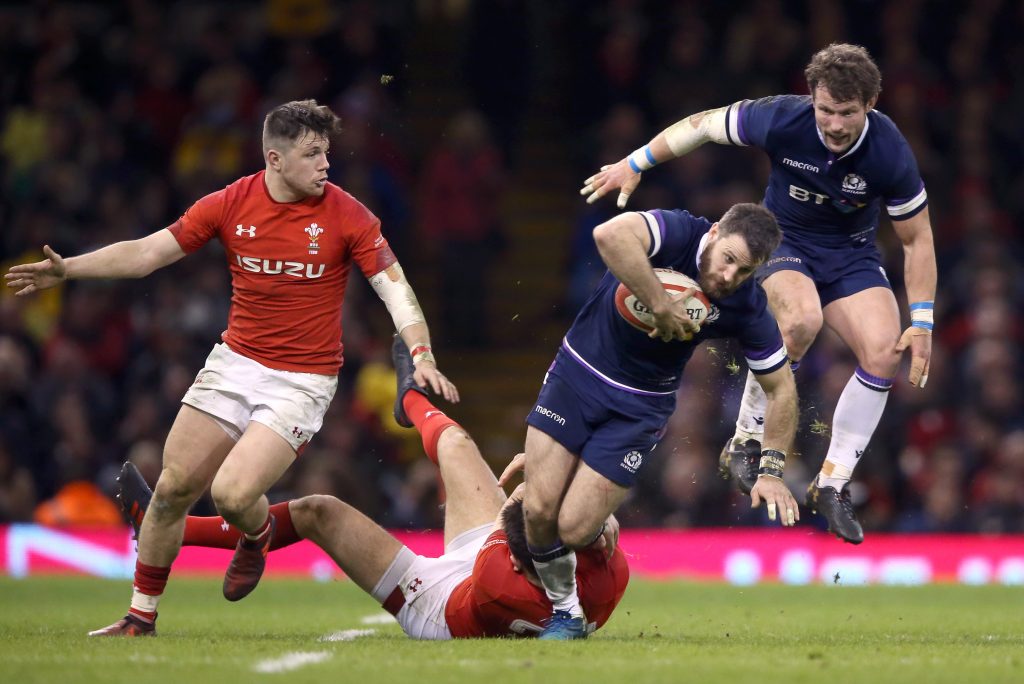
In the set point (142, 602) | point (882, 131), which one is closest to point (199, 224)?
point (142, 602)

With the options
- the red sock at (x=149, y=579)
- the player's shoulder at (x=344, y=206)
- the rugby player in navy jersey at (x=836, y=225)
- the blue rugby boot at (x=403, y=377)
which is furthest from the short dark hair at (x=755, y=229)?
the red sock at (x=149, y=579)

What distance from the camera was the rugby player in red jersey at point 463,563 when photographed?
7449mm

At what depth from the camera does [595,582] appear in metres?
7.49

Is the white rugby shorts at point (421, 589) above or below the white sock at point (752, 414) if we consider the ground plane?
below

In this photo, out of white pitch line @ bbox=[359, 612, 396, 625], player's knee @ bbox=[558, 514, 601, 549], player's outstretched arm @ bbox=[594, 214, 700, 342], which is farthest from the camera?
white pitch line @ bbox=[359, 612, 396, 625]

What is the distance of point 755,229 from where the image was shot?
711cm

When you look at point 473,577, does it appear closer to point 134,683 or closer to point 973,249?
point 134,683

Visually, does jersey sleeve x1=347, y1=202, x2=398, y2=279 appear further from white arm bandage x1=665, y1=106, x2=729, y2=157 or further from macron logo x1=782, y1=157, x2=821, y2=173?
macron logo x1=782, y1=157, x2=821, y2=173

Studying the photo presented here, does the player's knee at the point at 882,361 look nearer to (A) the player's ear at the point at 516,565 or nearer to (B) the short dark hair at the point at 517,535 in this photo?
(B) the short dark hair at the point at 517,535

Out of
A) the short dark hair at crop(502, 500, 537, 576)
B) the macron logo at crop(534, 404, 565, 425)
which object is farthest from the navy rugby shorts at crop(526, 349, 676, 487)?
the short dark hair at crop(502, 500, 537, 576)

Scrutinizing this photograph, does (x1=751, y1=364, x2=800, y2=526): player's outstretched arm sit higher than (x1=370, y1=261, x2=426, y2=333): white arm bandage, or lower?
lower

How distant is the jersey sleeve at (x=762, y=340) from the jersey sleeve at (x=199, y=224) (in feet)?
9.14

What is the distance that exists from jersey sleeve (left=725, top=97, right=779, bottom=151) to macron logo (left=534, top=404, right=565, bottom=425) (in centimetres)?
197

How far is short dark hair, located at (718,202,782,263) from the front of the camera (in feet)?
23.3
